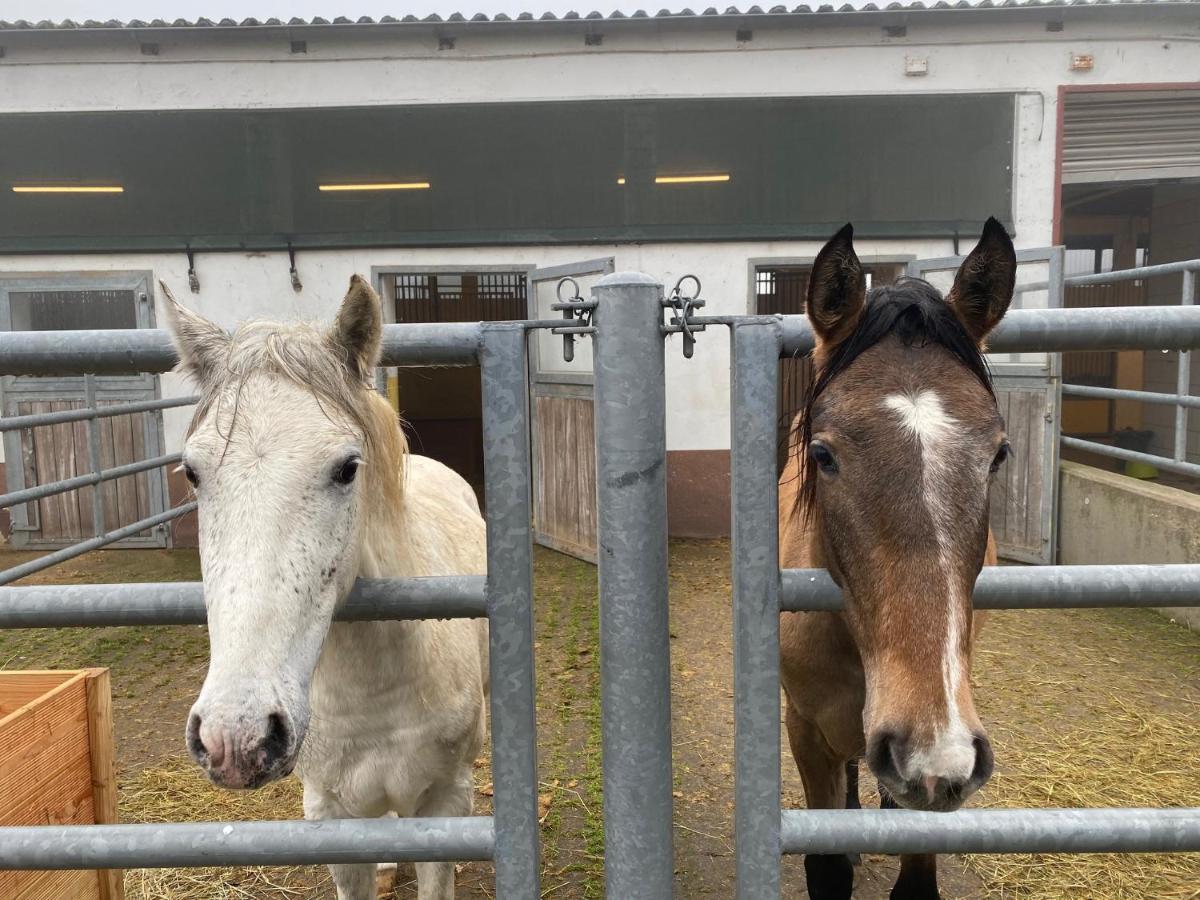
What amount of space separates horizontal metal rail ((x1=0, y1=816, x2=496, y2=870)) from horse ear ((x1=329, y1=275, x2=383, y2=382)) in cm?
70

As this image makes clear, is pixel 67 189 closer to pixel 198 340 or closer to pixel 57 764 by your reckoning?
pixel 57 764

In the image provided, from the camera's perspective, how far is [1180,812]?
3.28 ft

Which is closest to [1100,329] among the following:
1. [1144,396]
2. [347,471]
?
[347,471]

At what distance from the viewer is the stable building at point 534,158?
709 centimetres

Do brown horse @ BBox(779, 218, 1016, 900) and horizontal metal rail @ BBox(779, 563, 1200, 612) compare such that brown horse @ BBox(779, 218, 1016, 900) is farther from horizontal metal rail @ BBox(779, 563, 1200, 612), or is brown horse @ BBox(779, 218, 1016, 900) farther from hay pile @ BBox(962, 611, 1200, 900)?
hay pile @ BBox(962, 611, 1200, 900)

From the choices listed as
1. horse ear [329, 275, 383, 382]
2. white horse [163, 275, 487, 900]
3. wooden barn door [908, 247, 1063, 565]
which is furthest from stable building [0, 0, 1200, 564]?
horse ear [329, 275, 383, 382]

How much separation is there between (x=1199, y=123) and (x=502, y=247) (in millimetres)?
7069

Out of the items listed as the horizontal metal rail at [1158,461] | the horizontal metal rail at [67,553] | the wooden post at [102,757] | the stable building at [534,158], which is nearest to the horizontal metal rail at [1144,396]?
the horizontal metal rail at [1158,461]

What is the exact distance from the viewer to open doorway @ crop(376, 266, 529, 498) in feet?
35.4

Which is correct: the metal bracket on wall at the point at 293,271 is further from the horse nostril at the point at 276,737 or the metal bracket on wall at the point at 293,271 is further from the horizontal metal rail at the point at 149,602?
the horse nostril at the point at 276,737

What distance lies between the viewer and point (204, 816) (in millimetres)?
3178

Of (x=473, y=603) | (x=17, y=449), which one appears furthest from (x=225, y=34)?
(x=473, y=603)

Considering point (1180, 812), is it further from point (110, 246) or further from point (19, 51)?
point (19, 51)

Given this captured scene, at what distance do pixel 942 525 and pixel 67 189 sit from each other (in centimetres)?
853
